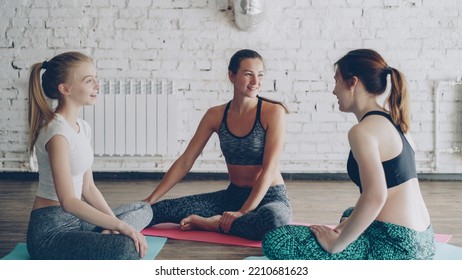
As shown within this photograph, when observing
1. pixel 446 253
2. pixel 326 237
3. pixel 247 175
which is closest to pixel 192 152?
pixel 247 175

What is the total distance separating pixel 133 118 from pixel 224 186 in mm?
822

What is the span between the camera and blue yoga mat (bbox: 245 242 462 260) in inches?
81.5

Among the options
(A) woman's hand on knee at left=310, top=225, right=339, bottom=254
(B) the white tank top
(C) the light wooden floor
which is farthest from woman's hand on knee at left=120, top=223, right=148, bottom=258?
(A) woman's hand on knee at left=310, top=225, right=339, bottom=254

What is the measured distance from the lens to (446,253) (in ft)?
→ 7.02

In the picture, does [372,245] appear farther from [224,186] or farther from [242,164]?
[224,186]

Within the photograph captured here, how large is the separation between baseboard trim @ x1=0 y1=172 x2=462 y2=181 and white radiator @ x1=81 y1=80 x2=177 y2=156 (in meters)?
0.18

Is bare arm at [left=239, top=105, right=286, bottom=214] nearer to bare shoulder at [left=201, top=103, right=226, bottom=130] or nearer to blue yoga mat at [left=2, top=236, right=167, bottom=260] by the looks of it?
bare shoulder at [left=201, top=103, right=226, bottom=130]

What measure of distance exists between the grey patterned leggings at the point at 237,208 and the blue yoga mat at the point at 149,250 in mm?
201

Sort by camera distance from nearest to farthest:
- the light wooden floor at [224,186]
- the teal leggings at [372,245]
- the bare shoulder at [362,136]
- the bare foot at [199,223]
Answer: the bare shoulder at [362,136] < the teal leggings at [372,245] < the light wooden floor at [224,186] < the bare foot at [199,223]

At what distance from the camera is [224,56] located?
432cm

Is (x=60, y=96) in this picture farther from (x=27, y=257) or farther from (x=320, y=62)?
(x=320, y=62)

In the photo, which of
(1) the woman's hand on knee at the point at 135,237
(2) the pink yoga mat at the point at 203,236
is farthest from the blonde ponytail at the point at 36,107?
(2) the pink yoga mat at the point at 203,236

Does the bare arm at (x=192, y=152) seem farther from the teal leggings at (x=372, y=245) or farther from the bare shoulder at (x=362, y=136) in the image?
the bare shoulder at (x=362, y=136)

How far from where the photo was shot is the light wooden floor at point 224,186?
2.22 m
